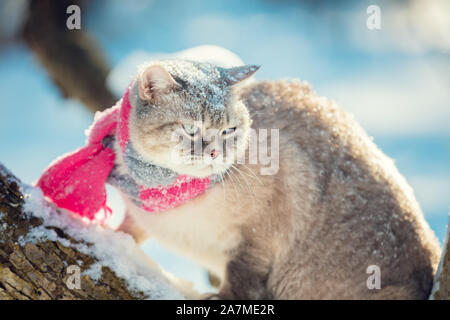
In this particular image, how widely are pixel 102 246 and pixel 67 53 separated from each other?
1.61m

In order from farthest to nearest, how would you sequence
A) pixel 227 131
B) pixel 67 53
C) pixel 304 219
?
pixel 67 53 → pixel 304 219 → pixel 227 131

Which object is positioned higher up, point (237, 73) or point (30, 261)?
point (237, 73)

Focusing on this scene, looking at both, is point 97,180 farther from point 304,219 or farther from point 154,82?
point 304,219

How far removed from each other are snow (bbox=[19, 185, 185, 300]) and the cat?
34cm

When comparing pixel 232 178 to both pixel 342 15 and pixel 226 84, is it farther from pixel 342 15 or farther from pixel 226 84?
pixel 342 15

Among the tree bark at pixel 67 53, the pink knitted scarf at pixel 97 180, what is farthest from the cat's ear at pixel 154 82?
the tree bark at pixel 67 53

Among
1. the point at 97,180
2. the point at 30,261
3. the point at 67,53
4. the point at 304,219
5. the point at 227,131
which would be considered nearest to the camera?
the point at 30,261

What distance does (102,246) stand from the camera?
2.00m

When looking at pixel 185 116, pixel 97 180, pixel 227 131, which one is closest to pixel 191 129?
pixel 185 116

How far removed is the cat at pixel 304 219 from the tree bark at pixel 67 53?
3.58 feet

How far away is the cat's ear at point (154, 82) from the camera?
1.85m

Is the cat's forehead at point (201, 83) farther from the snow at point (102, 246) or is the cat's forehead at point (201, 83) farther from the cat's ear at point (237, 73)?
the snow at point (102, 246)

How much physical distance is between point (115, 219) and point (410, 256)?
1.72 metres

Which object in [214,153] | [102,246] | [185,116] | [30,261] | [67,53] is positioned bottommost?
[30,261]
